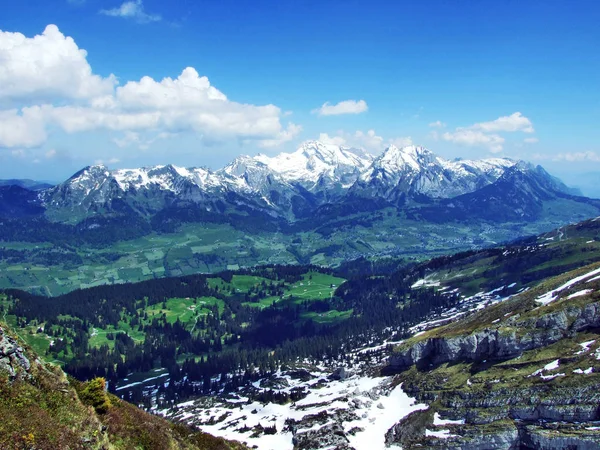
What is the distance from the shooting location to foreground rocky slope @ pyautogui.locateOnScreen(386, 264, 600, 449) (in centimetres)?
9881

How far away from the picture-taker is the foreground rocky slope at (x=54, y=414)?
40188 mm

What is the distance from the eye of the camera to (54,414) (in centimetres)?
4478

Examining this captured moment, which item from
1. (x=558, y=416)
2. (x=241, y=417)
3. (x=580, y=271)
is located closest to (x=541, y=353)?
(x=558, y=416)

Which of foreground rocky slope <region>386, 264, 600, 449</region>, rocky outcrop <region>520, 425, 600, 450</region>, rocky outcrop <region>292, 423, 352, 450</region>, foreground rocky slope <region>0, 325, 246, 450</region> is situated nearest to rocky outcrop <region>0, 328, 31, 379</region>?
foreground rocky slope <region>0, 325, 246, 450</region>

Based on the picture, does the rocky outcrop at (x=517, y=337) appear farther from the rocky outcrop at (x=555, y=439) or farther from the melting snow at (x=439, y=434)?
the melting snow at (x=439, y=434)

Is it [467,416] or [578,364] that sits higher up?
[578,364]

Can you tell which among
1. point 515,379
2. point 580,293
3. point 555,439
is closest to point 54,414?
point 555,439

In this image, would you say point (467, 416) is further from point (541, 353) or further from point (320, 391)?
point (320, 391)

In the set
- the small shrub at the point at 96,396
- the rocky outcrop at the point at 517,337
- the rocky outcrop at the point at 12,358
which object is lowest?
the rocky outcrop at the point at 517,337

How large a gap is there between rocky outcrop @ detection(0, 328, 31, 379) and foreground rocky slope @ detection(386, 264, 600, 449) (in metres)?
83.7

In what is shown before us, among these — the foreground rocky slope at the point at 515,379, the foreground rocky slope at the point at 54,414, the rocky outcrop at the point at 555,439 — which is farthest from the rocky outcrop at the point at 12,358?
the rocky outcrop at the point at 555,439

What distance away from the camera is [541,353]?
121125 mm

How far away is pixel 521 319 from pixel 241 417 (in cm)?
8478

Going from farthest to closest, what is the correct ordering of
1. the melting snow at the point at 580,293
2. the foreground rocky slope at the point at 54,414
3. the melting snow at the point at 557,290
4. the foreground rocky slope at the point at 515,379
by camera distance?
the melting snow at the point at 557,290 → the melting snow at the point at 580,293 → the foreground rocky slope at the point at 515,379 → the foreground rocky slope at the point at 54,414
